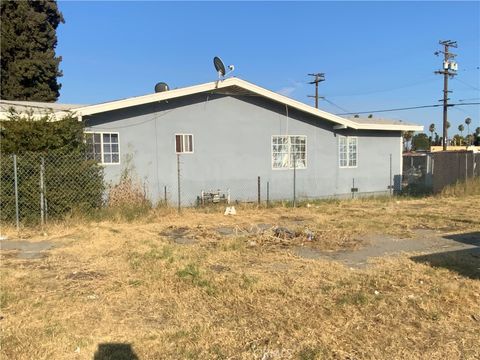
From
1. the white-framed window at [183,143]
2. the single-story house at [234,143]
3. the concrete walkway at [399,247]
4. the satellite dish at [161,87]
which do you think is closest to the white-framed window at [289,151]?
the single-story house at [234,143]

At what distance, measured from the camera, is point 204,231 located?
31.2ft

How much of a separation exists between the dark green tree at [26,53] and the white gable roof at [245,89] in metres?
12.2

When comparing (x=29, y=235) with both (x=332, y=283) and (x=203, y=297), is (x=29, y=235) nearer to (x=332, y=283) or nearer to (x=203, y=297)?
(x=203, y=297)

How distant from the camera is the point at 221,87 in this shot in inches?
576

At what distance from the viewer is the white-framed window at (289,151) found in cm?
1647

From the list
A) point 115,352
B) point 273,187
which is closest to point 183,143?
point 273,187

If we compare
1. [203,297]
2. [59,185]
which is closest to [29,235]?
[59,185]

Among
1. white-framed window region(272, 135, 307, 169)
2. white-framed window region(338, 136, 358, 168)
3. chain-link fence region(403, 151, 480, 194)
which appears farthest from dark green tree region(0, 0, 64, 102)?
chain-link fence region(403, 151, 480, 194)

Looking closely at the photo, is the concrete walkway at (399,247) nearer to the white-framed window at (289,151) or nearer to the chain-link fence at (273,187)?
the chain-link fence at (273,187)

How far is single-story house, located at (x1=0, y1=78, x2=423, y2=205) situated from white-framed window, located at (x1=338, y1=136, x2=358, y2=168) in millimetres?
41

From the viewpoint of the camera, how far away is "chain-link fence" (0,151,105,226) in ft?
31.5

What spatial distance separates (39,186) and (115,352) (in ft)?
23.0

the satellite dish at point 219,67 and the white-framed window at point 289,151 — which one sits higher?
the satellite dish at point 219,67

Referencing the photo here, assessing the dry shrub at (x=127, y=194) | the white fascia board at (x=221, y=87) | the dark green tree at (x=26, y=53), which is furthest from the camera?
the dark green tree at (x=26, y=53)
